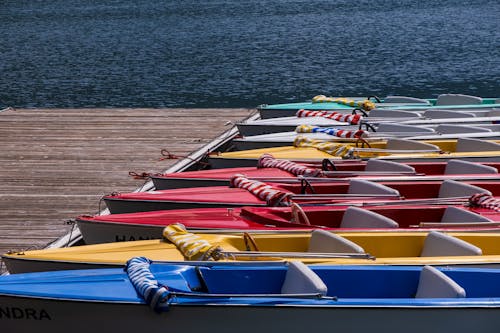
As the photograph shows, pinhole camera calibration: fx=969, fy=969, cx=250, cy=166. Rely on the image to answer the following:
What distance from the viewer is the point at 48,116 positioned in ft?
56.2

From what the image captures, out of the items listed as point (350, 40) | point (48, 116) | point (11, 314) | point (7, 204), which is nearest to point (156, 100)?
point (48, 116)

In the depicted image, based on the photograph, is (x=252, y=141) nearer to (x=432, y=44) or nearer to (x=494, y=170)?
(x=494, y=170)

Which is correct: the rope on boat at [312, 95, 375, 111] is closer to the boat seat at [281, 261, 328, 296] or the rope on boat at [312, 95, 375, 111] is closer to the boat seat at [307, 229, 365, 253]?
the boat seat at [307, 229, 365, 253]

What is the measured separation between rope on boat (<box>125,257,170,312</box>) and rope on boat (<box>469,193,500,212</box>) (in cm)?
332

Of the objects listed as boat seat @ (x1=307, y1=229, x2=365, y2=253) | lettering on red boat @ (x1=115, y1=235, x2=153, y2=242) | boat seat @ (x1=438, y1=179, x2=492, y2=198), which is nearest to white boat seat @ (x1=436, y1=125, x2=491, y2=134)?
boat seat @ (x1=438, y1=179, x2=492, y2=198)

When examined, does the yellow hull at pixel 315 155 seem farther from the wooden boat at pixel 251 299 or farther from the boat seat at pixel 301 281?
the boat seat at pixel 301 281

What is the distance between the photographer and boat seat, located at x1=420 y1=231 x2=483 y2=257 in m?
7.39

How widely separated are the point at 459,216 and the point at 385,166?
2.13 m

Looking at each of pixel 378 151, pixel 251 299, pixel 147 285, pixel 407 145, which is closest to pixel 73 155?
pixel 378 151

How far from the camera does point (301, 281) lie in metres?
6.68

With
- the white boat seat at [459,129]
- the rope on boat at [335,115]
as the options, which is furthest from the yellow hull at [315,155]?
the rope on boat at [335,115]

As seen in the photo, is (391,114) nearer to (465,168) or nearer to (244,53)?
(465,168)

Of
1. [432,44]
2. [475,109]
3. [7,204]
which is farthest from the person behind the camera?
[432,44]

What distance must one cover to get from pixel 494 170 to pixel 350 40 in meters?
30.3
